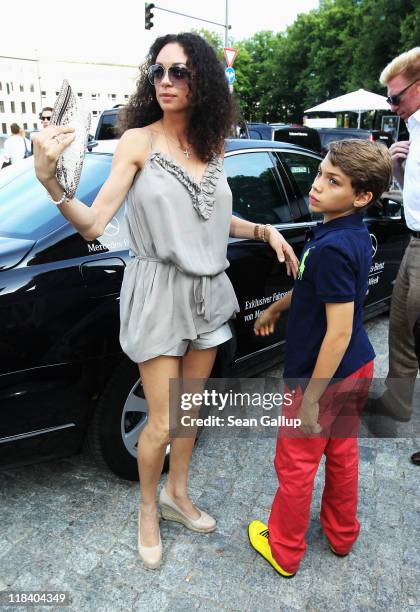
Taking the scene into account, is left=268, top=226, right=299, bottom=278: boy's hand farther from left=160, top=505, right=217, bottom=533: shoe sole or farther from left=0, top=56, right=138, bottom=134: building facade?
left=0, top=56, right=138, bottom=134: building facade

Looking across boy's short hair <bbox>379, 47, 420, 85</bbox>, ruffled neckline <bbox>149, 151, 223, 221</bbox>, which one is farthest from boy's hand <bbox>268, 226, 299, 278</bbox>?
boy's short hair <bbox>379, 47, 420, 85</bbox>

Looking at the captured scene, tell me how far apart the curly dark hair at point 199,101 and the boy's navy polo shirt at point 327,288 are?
20.1 inches

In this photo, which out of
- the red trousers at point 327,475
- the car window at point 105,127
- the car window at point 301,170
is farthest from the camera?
the car window at point 105,127

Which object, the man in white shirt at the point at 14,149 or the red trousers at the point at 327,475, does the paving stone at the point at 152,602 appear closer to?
the red trousers at the point at 327,475

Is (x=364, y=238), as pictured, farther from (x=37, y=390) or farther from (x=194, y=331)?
(x=37, y=390)

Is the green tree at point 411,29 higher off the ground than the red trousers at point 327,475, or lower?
higher

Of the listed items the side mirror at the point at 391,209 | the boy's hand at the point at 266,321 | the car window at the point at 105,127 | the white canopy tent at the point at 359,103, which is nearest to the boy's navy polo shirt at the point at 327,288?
the boy's hand at the point at 266,321

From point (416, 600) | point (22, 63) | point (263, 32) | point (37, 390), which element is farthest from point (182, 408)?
point (22, 63)

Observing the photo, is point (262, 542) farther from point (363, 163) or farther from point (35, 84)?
point (35, 84)

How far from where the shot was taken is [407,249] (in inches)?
111

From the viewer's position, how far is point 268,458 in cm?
284

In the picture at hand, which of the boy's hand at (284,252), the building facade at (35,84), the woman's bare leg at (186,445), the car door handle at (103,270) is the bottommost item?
the woman's bare leg at (186,445)

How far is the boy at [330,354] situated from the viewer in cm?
174

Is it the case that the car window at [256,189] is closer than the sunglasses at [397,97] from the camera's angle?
No
